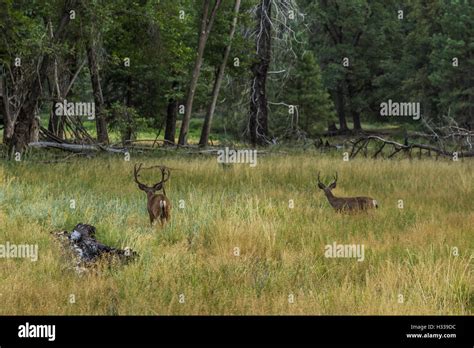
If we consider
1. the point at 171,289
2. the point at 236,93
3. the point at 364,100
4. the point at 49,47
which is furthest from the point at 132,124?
the point at 364,100

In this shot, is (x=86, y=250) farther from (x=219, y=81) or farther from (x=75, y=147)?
(x=219, y=81)

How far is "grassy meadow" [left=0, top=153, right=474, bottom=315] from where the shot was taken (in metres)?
5.03

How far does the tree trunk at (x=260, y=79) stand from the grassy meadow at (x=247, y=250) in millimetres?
14894

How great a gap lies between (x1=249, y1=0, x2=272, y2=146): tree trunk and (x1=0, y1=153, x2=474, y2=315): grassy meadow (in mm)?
14894

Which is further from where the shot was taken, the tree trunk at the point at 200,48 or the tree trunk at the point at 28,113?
the tree trunk at the point at 200,48

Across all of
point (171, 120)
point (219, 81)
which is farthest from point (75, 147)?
point (171, 120)

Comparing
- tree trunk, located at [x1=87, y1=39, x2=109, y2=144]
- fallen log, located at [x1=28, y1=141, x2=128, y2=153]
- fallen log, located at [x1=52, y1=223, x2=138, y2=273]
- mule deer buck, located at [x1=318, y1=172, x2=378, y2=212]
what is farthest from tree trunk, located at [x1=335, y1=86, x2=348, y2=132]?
fallen log, located at [x1=52, y1=223, x2=138, y2=273]

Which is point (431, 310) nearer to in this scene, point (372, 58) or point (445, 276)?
point (445, 276)

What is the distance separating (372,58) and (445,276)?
4560 cm

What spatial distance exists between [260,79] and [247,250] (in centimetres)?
2128

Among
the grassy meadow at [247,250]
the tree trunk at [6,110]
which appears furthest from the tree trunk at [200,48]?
the grassy meadow at [247,250]

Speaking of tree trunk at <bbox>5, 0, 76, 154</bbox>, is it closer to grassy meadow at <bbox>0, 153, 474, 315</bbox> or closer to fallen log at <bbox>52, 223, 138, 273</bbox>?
grassy meadow at <bbox>0, 153, 474, 315</bbox>

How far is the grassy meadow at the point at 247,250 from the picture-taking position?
16.5 ft

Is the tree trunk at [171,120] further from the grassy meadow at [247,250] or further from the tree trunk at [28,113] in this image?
the grassy meadow at [247,250]
